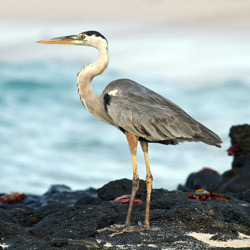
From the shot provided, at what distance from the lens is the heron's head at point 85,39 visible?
7.81 metres

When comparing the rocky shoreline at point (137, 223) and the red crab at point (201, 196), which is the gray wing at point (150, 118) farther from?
the red crab at point (201, 196)

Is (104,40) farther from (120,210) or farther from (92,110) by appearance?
(120,210)

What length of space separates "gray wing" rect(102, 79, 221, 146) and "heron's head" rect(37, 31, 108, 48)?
100 cm

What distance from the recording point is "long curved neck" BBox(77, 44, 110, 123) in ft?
24.6

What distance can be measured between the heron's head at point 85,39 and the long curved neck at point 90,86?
95 millimetres

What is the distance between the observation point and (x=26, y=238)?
6.19m

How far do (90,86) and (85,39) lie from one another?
33.0 inches

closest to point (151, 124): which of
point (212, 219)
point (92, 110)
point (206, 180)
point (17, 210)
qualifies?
point (92, 110)

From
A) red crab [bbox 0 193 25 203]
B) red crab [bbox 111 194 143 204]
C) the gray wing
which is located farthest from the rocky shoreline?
red crab [bbox 0 193 25 203]

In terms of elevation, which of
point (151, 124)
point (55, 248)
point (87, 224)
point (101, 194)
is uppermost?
point (151, 124)

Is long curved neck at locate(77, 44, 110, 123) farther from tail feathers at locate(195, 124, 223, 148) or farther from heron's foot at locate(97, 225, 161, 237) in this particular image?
heron's foot at locate(97, 225, 161, 237)

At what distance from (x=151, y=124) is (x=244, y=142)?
6.71m

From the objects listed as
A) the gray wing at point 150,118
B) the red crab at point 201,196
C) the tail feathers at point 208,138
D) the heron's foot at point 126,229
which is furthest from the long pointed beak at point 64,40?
the red crab at point 201,196

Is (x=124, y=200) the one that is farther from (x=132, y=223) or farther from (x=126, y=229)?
(x=126, y=229)
